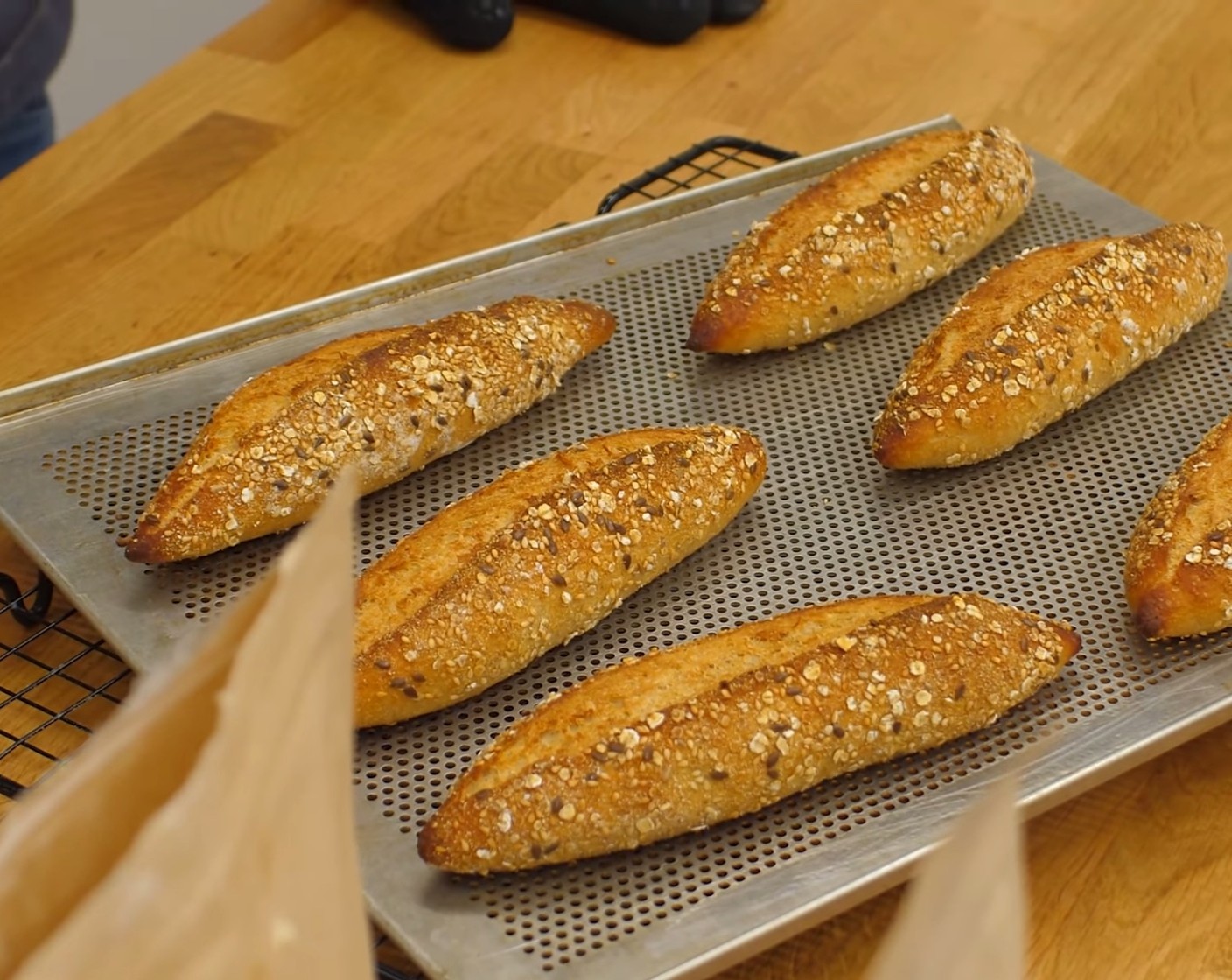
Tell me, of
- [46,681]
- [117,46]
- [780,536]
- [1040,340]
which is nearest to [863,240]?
[1040,340]

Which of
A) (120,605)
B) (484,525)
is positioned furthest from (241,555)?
(484,525)

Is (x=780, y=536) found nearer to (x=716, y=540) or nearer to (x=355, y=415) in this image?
(x=716, y=540)

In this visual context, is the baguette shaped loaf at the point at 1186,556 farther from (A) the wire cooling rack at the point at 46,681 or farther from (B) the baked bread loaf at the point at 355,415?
(A) the wire cooling rack at the point at 46,681

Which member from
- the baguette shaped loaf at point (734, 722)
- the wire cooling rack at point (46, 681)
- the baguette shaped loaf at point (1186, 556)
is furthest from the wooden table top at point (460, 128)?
the baguette shaped loaf at point (1186, 556)

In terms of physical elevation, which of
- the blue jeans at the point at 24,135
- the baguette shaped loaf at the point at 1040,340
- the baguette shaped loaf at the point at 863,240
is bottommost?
the baguette shaped loaf at the point at 1040,340

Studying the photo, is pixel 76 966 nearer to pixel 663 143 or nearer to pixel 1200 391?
pixel 1200 391
